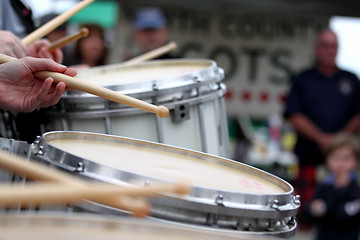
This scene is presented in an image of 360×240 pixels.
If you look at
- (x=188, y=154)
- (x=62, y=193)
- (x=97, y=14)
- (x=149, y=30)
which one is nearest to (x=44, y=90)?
(x=188, y=154)

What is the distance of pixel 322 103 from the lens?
19.2 ft

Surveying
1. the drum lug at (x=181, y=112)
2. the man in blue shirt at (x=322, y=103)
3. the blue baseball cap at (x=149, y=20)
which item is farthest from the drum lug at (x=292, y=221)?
the man in blue shirt at (x=322, y=103)

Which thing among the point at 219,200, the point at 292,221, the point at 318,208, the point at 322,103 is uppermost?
the point at 219,200

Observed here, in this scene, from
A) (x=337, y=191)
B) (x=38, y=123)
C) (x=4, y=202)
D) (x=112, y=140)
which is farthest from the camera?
(x=337, y=191)

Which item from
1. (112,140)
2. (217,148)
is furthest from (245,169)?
(217,148)

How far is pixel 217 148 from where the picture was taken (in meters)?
2.86

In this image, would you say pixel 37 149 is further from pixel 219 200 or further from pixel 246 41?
pixel 246 41

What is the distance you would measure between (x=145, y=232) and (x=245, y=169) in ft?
3.00

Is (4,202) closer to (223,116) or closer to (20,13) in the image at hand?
(223,116)

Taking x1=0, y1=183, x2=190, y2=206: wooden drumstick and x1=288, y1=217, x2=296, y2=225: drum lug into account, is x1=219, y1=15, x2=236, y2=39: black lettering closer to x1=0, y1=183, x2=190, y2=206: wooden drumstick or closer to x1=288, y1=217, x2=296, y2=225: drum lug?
x1=288, y1=217, x2=296, y2=225: drum lug

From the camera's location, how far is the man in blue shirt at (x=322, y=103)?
5.80m

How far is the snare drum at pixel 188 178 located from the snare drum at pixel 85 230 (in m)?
0.36

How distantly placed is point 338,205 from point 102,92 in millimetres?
2712

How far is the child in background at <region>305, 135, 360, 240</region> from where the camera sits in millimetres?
4473
